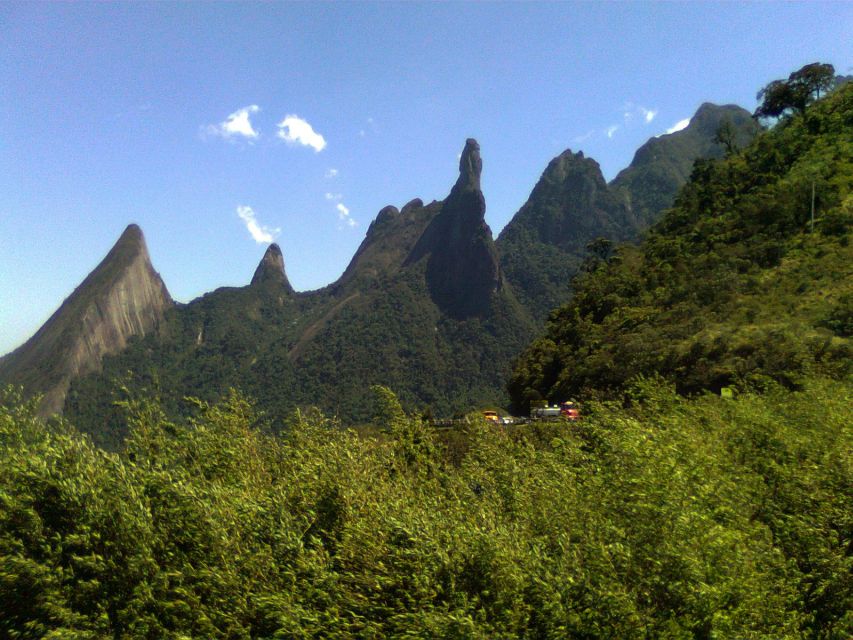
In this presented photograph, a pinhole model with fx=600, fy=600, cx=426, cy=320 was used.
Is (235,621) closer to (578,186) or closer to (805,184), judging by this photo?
(805,184)

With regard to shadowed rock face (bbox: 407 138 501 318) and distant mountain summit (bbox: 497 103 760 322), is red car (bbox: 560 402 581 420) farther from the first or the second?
distant mountain summit (bbox: 497 103 760 322)

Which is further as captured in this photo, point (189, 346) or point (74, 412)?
point (189, 346)

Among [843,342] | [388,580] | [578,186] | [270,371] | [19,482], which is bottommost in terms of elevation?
[843,342]

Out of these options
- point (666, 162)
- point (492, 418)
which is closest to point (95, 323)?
point (492, 418)

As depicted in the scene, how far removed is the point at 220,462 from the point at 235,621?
3038mm

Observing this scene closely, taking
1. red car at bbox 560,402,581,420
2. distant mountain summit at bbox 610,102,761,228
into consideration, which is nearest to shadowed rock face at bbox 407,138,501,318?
distant mountain summit at bbox 610,102,761,228

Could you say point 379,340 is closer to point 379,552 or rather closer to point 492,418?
point 492,418

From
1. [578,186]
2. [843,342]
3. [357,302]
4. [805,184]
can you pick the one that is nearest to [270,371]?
[357,302]

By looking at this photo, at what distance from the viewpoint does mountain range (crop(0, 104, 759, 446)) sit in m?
99.2

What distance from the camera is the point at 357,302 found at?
124500mm

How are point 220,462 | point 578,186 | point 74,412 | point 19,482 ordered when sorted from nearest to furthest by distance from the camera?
point 19,482
point 220,462
point 74,412
point 578,186

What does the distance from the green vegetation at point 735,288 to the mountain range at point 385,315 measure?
146 ft

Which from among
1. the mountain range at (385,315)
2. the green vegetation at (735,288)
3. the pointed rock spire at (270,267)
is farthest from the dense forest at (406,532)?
the pointed rock spire at (270,267)

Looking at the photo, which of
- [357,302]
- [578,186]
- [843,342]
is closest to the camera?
[843,342]
